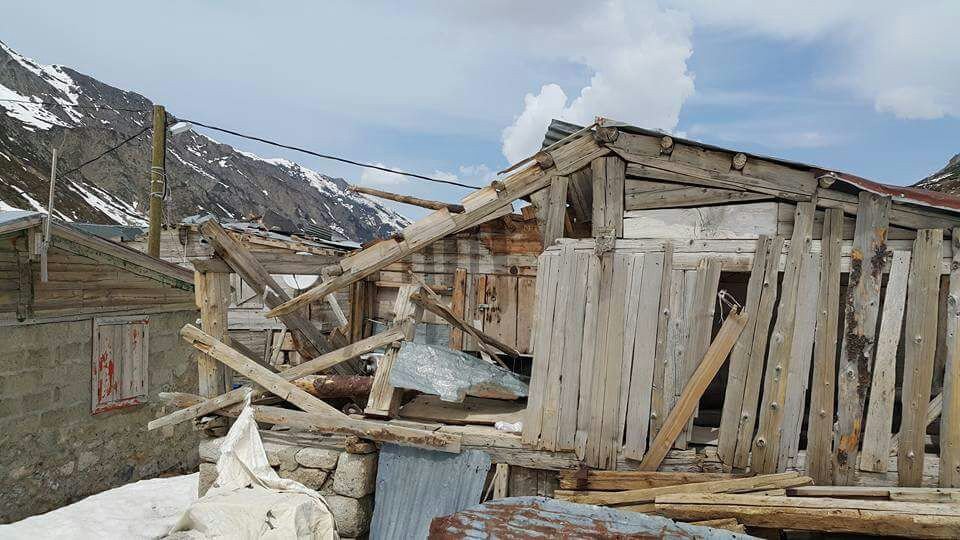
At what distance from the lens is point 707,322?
17.1ft

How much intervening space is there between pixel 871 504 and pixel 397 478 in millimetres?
4050

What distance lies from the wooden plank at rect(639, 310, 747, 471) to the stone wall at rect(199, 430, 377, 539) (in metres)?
2.78

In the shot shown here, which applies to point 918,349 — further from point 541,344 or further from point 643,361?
point 541,344

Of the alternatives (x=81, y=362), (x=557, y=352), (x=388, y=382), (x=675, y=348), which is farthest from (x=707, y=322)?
(x=81, y=362)

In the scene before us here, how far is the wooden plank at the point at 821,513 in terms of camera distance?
4391 millimetres

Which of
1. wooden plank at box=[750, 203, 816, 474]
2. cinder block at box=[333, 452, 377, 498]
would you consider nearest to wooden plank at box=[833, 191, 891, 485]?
wooden plank at box=[750, 203, 816, 474]

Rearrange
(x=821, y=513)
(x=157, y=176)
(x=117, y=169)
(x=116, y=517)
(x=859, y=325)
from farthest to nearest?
1. (x=117, y=169)
2. (x=157, y=176)
3. (x=116, y=517)
4. (x=859, y=325)
5. (x=821, y=513)

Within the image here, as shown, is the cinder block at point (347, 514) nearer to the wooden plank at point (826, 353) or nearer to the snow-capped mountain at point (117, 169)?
the wooden plank at point (826, 353)

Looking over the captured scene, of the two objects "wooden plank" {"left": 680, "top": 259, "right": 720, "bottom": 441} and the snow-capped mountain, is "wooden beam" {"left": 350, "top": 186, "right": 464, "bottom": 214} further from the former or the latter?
the snow-capped mountain

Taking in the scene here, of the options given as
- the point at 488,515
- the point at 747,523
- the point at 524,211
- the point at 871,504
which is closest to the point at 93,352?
the point at 524,211

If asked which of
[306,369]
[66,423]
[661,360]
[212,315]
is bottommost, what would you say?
[66,423]

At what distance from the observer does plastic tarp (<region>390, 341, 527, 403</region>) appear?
589 centimetres

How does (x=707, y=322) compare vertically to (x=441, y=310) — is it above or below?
above

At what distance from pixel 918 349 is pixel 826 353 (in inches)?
27.5
